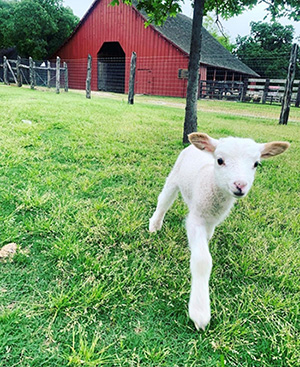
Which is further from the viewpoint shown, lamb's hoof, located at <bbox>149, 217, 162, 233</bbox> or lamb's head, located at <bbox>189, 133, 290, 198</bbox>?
lamb's hoof, located at <bbox>149, 217, 162, 233</bbox>

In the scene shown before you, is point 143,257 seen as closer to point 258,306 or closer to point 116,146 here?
point 258,306

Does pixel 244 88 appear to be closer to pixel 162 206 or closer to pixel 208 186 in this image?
pixel 162 206

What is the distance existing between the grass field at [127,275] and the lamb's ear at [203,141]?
809mm

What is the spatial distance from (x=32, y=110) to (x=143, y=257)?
5709 millimetres

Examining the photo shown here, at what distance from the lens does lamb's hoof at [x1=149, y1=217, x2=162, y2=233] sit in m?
2.41

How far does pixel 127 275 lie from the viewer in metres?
1.86

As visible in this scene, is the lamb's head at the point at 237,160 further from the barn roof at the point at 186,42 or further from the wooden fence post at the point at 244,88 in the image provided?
the wooden fence post at the point at 244,88

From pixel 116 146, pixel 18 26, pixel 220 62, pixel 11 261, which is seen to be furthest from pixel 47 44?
pixel 11 261

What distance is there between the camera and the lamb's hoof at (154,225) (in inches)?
95.0

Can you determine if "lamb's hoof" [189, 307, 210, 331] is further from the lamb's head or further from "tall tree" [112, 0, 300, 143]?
"tall tree" [112, 0, 300, 143]

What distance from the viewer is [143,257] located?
2.05 m

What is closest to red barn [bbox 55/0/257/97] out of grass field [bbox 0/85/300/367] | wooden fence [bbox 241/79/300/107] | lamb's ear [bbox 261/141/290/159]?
→ wooden fence [bbox 241/79/300/107]

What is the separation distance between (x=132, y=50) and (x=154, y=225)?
68.8 ft

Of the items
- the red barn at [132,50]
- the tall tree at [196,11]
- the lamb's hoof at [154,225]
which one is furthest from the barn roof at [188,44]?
the lamb's hoof at [154,225]
